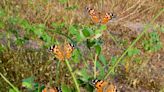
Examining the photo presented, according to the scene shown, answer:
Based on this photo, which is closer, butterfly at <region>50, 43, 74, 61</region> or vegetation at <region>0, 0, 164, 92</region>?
butterfly at <region>50, 43, 74, 61</region>

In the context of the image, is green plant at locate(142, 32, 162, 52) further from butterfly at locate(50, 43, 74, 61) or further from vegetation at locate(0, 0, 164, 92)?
butterfly at locate(50, 43, 74, 61)

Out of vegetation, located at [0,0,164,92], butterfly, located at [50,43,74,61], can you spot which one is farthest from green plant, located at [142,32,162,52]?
butterfly, located at [50,43,74,61]

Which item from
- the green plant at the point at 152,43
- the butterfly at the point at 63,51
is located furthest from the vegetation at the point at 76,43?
the butterfly at the point at 63,51

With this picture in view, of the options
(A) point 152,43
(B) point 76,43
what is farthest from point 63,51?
(A) point 152,43

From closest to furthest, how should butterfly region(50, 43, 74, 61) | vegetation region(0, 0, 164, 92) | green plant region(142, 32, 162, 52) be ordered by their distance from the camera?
butterfly region(50, 43, 74, 61) → vegetation region(0, 0, 164, 92) → green plant region(142, 32, 162, 52)

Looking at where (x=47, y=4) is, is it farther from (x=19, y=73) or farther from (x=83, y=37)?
(x=83, y=37)

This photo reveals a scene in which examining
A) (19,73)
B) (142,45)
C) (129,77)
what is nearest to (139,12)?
Answer: (142,45)

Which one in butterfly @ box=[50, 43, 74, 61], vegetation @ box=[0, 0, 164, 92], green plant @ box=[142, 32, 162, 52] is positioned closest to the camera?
butterfly @ box=[50, 43, 74, 61]

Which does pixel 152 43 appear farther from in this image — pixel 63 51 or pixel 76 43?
pixel 63 51

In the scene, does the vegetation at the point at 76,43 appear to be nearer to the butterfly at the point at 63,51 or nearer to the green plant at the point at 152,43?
the green plant at the point at 152,43
